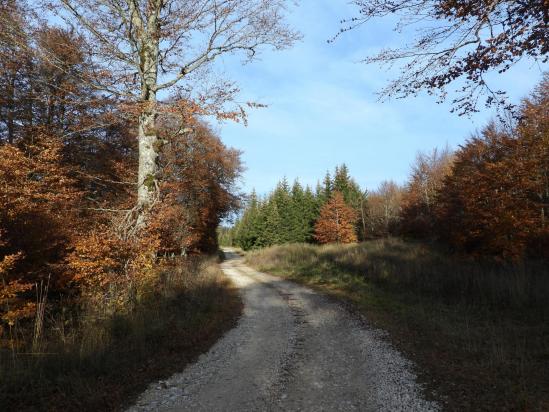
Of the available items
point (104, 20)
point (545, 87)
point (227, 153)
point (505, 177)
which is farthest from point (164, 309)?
point (227, 153)

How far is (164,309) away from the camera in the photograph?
8.51 m

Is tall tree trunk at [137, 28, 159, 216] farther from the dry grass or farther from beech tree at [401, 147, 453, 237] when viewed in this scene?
beech tree at [401, 147, 453, 237]

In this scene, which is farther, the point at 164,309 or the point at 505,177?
the point at 505,177

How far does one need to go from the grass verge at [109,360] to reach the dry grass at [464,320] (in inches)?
167

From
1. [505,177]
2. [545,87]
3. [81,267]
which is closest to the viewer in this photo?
[81,267]

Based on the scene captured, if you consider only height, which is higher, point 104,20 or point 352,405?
point 104,20

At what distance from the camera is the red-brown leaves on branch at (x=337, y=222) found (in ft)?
168

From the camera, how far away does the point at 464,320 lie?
29.8 feet

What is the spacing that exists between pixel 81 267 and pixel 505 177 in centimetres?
1875

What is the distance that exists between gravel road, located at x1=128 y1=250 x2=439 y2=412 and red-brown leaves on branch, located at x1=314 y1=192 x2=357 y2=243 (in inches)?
1665

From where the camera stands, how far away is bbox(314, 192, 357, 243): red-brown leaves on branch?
5112 cm

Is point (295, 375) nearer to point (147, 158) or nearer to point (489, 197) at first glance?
point (147, 158)

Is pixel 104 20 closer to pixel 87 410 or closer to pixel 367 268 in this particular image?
pixel 87 410

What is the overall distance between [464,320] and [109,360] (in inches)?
327
